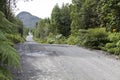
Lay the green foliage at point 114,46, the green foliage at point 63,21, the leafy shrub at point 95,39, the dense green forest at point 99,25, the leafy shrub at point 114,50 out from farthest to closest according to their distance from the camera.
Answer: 1. the green foliage at point 63,21
2. the leafy shrub at point 95,39
3. the dense green forest at point 99,25
4. the green foliage at point 114,46
5. the leafy shrub at point 114,50

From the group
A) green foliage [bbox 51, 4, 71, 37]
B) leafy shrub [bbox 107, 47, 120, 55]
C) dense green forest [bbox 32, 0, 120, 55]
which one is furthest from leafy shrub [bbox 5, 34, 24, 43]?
green foliage [bbox 51, 4, 71, 37]

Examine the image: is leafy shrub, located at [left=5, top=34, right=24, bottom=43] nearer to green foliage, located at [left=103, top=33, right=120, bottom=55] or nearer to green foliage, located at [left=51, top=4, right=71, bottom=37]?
green foliage, located at [left=103, top=33, right=120, bottom=55]

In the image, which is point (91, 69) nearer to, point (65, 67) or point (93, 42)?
point (65, 67)

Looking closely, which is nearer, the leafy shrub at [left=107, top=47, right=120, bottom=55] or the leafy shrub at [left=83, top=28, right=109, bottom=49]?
the leafy shrub at [left=107, top=47, right=120, bottom=55]

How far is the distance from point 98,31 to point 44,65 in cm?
992

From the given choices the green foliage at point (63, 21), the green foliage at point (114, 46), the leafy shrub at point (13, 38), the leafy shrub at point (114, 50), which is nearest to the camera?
the leafy shrub at point (13, 38)

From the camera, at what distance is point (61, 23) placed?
49812mm

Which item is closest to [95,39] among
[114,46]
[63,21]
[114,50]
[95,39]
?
[95,39]

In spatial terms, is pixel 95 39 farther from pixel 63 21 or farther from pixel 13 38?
pixel 63 21

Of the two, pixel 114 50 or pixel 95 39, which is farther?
pixel 95 39

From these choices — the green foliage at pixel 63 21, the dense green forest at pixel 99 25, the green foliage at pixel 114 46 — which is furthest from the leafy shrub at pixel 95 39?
the green foliage at pixel 63 21

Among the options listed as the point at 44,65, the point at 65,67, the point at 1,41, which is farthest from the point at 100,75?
the point at 1,41

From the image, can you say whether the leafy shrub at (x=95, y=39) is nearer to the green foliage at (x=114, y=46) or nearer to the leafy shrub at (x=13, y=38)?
the green foliage at (x=114, y=46)

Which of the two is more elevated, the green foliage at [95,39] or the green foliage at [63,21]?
the green foliage at [63,21]
